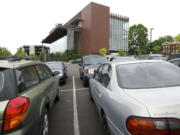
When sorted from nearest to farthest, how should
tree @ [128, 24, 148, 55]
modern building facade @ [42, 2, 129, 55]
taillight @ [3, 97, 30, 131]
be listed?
taillight @ [3, 97, 30, 131]
tree @ [128, 24, 148, 55]
modern building facade @ [42, 2, 129, 55]

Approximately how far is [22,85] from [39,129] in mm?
795

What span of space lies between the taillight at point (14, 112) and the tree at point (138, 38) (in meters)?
45.1

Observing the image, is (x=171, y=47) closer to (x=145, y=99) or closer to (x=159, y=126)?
(x=145, y=99)

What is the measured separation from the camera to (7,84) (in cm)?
169

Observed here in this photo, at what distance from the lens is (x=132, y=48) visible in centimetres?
4403

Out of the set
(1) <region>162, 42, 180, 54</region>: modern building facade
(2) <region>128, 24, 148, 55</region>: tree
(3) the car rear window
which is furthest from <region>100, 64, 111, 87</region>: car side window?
(1) <region>162, 42, 180, 54</region>: modern building facade

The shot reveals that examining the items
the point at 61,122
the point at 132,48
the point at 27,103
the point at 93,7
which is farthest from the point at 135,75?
the point at 93,7

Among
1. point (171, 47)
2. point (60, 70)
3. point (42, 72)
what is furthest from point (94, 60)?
point (171, 47)

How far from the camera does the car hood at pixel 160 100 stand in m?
1.25

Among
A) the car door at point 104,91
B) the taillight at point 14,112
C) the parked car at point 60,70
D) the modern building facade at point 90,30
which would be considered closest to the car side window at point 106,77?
the car door at point 104,91

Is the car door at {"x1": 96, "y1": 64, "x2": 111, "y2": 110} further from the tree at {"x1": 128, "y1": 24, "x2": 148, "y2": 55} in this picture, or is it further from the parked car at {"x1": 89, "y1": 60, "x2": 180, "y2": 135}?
the tree at {"x1": 128, "y1": 24, "x2": 148, "y2": 55}

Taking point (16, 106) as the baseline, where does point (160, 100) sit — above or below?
above

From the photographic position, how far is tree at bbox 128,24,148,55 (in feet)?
139

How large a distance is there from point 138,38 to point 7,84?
46.0m
